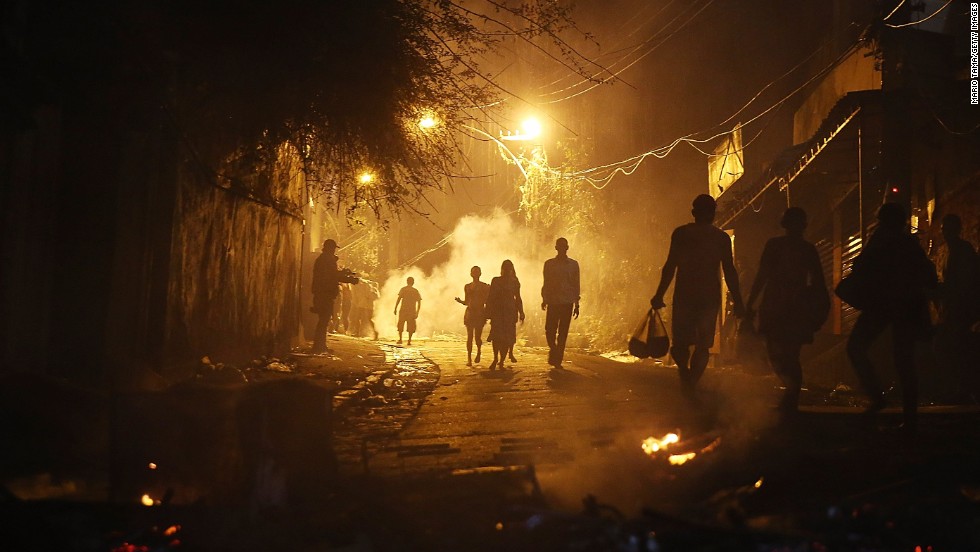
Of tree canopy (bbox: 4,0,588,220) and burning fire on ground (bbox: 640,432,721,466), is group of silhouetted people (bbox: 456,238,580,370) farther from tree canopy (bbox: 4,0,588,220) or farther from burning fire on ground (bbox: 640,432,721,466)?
burning fire on ground (bbox: 640,432,721,466)

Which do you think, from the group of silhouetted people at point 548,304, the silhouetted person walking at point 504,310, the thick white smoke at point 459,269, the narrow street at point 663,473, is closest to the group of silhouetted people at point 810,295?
the narrow street at point 663,473

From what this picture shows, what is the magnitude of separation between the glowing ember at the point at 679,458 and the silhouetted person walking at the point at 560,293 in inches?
304

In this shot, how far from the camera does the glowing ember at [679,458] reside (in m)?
5.59

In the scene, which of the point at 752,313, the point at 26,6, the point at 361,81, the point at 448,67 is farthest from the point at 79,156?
the point at 752,313

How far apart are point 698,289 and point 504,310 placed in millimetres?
6964

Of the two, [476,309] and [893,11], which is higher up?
[893,11]

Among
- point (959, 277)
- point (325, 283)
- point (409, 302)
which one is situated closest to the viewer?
point (959, 277)

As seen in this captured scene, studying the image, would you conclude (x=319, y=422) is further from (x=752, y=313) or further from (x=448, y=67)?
(x=448, y=67)

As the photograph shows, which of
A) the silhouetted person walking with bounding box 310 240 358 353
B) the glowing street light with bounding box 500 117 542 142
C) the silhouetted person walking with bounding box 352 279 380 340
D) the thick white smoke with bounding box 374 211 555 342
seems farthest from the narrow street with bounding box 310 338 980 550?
the thick white smoke with bounding box 374 211 555 342

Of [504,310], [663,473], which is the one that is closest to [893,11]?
[504,310]

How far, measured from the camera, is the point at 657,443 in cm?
602

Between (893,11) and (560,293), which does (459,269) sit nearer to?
(560,293)

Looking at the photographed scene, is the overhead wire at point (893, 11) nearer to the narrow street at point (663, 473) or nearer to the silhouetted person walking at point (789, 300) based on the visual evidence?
the silhouetted person walking at point (789, 300)

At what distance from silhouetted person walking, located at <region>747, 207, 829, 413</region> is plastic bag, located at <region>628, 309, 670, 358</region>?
91 cm
